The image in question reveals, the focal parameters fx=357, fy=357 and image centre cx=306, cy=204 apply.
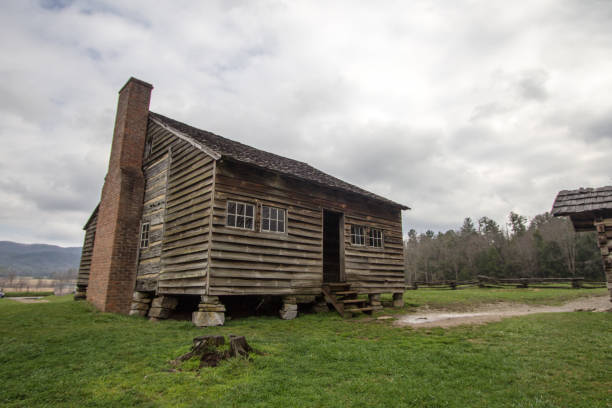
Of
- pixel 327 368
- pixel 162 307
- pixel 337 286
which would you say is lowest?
pixel 327 368

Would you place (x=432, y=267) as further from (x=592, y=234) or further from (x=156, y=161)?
(x=156, y=161)

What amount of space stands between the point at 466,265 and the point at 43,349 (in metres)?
70.5

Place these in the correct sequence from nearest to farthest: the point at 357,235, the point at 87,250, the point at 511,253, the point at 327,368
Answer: the point at 327,368 < the point at 357,235 < the point at 87,250 < the point at 511,253

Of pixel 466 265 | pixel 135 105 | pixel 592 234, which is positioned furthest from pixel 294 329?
pixel 466 265

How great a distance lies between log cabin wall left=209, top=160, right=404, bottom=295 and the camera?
35.4 feet

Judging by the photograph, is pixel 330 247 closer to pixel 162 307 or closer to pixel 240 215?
pixel 240 215

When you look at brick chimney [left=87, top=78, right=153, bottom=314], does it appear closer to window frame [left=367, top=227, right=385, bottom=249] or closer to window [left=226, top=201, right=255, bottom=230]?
window [left=226, top=201, right=255, bottom=230]

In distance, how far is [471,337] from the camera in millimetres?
8141

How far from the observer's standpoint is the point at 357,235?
15297mm

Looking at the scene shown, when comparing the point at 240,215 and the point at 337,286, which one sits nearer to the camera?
the point at 240,215

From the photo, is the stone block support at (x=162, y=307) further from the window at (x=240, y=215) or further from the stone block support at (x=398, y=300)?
the stone block support at (x=398, y=300)

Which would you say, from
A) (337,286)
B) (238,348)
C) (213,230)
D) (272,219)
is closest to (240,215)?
(213,230)

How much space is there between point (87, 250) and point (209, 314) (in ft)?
44.4

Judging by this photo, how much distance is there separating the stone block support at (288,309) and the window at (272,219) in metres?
2.37
